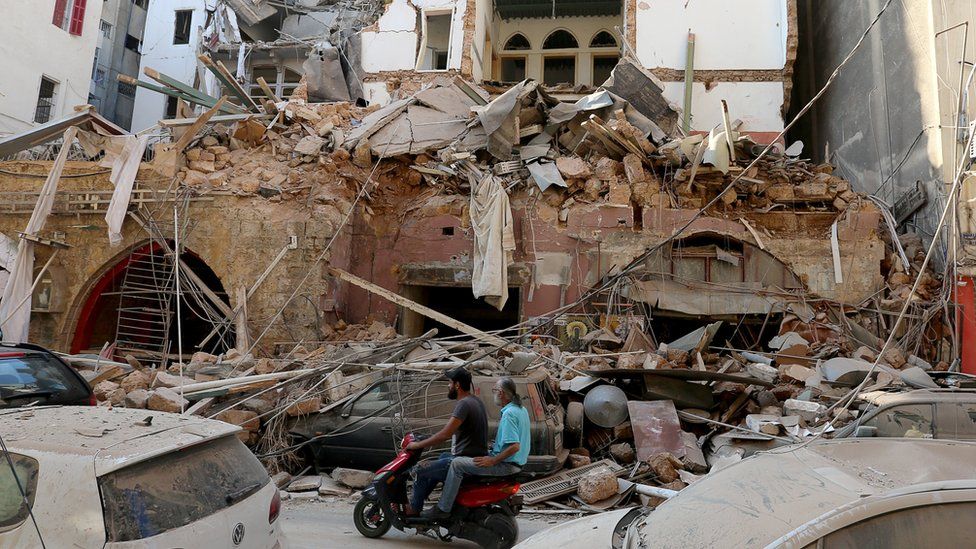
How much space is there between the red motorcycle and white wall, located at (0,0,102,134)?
22.1 meters

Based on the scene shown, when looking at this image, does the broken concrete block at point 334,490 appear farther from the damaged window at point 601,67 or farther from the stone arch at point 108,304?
the damaged window at point 601,67

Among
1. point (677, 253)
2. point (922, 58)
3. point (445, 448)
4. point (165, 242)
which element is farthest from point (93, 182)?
point (922, 58)

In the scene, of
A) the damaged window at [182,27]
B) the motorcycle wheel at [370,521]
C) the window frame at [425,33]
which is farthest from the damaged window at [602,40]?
the motorcycle wheel at [370,521]

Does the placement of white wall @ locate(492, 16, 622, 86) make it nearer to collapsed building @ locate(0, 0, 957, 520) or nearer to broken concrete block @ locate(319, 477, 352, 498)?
collapsed building @ locate(0, 0, 957, 520)

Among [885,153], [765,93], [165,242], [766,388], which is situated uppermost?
[765,93]

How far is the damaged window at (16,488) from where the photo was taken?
2.93m

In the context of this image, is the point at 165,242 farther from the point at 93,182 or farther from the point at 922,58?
the point at 922,58

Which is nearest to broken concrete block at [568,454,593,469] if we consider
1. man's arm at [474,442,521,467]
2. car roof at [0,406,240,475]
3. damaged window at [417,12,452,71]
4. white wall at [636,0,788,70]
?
man's arm at [474,442,521,467]

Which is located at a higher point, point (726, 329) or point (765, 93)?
point (765, 93)

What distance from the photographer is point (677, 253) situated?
41.7 feet

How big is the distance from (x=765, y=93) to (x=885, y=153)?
5.08 meters

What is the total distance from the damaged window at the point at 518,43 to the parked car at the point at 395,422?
19672 millimetres

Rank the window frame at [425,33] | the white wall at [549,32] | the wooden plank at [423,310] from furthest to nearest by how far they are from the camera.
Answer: the white wall at [549,32]
the window frame at [425,33]
the wooden plank at [423,310]

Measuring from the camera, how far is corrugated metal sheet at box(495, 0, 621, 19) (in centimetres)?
2336
